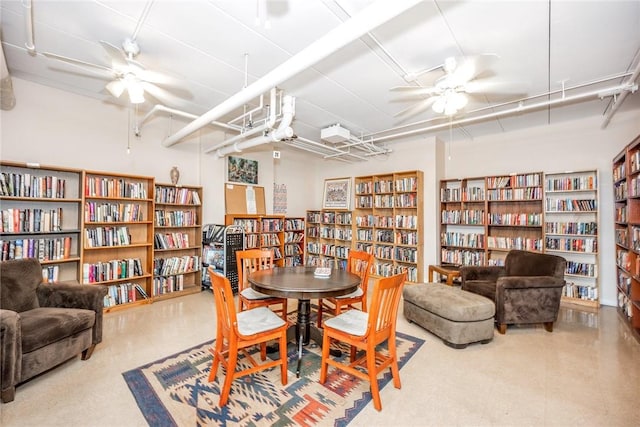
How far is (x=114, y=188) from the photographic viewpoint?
3.80 metres

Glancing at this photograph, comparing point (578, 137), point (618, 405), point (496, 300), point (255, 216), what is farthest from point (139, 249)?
point (578, 137)

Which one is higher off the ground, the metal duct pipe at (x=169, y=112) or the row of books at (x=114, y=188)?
the metal duct pipe at (x=169, y=112)

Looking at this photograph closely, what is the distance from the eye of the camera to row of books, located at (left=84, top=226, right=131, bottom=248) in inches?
142

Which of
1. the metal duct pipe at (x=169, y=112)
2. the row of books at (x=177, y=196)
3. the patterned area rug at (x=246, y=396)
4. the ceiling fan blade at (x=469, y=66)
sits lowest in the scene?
the patterned area rug at (x=246, y=396)

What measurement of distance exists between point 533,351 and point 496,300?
1.88ft

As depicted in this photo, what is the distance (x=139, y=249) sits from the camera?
422 centimetres

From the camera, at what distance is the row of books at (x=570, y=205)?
412cm

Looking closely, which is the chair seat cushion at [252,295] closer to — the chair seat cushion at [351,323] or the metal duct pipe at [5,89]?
the chair seat cushion at [351,323]

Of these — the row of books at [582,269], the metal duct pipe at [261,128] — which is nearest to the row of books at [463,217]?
the row of books at [582,269]

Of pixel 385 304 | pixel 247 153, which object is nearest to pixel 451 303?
pixel 385 304

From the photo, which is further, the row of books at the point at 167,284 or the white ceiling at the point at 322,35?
the row of books at the point at 167,284

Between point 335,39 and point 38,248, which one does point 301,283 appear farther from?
point 38,248

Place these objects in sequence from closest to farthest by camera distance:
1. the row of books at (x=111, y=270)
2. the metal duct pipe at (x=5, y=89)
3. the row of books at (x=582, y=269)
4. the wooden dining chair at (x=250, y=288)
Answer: the metal duct pipe at (x=5, y=89) < the wooden dining chair at (x=250, y=288) < the row of books at (x=111, y=270) < the row of books at (x=582, y=269)

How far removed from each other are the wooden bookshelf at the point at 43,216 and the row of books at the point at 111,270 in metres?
0.14
